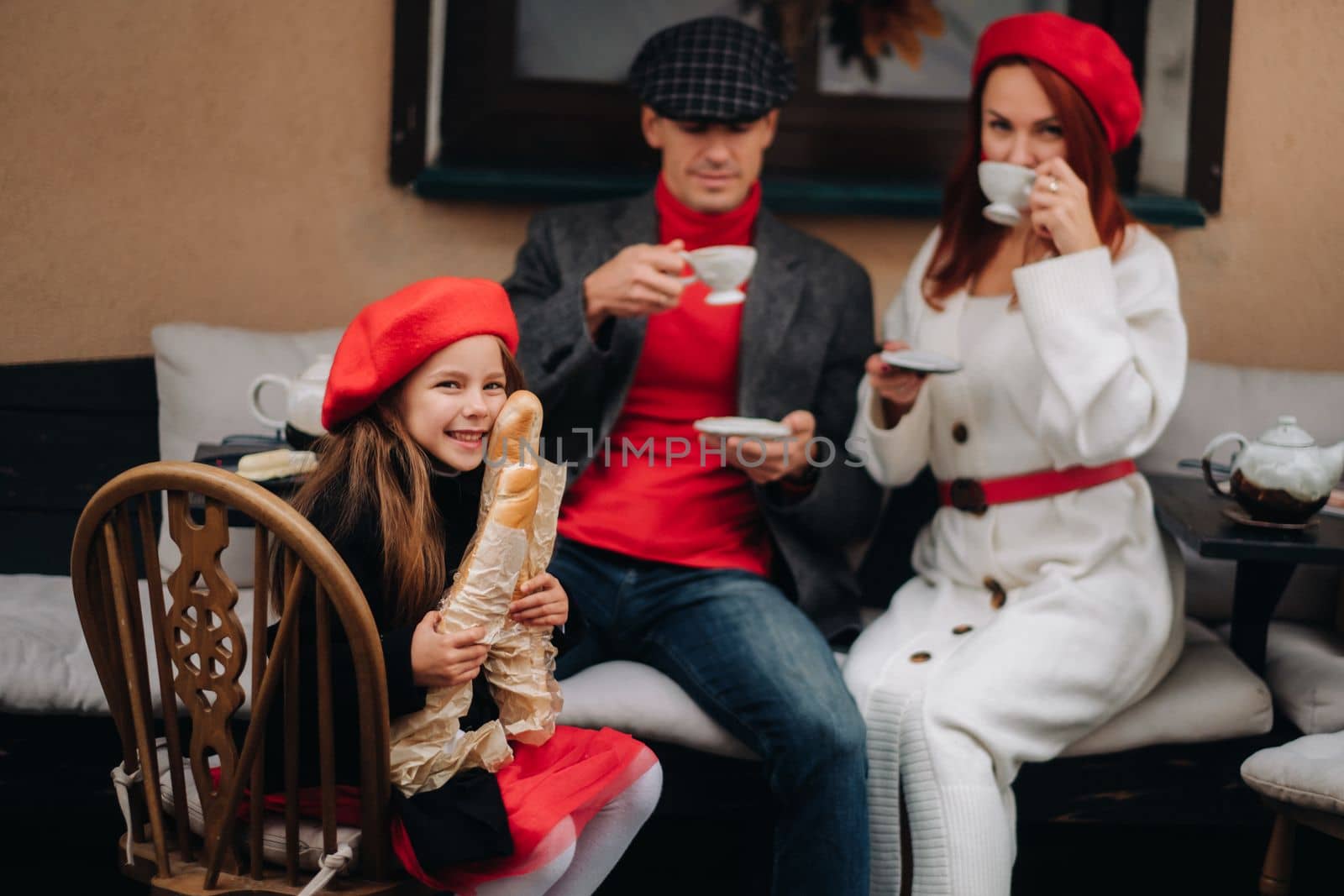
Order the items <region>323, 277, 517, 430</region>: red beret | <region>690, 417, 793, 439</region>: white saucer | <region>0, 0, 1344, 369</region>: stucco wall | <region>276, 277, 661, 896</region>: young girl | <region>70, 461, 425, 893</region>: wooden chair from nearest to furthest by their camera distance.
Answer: <region>70, 461, 425, 893</region>: wooden chair → <region>276, 277, 661, 896</region>: young girl → <region>323, 277, 517, 430</region>: red beret → <region>690, 417, 793, 439</region>: white saucer → <region>0, 0, 1344, 369</region>: stucco wall

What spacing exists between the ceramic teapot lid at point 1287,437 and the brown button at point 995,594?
17.5 inches

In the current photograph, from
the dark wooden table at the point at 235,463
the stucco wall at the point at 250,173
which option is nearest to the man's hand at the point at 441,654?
the dark wooden table at the point at 235,463

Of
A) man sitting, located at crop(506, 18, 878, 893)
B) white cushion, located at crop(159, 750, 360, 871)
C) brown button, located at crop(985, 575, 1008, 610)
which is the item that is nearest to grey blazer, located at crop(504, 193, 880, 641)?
man sitting, located at crop(506, 18, 878, 893)

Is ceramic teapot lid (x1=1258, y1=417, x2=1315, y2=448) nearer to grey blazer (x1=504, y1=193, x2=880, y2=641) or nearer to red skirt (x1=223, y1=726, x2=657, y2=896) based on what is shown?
grey blazer (x1=504, y1=193, x2=880, y2=641)

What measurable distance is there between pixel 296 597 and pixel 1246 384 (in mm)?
1929

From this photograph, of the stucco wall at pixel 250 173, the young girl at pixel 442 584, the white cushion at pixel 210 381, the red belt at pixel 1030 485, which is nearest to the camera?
the young girl at pixel 442 584

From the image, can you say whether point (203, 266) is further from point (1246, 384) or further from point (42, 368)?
point (1246, 384)

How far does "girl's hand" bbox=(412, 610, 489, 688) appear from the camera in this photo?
1314mm

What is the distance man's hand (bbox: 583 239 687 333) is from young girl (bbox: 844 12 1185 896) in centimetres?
34

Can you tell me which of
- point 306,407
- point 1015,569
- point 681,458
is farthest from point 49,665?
point 1015,569

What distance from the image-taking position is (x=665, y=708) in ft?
6.06

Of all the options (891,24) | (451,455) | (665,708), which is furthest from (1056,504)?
(891,24)

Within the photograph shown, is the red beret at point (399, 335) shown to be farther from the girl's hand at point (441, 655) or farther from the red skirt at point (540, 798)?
the red skirt at point (540, 798)

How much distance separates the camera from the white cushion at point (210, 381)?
90.8 inches
